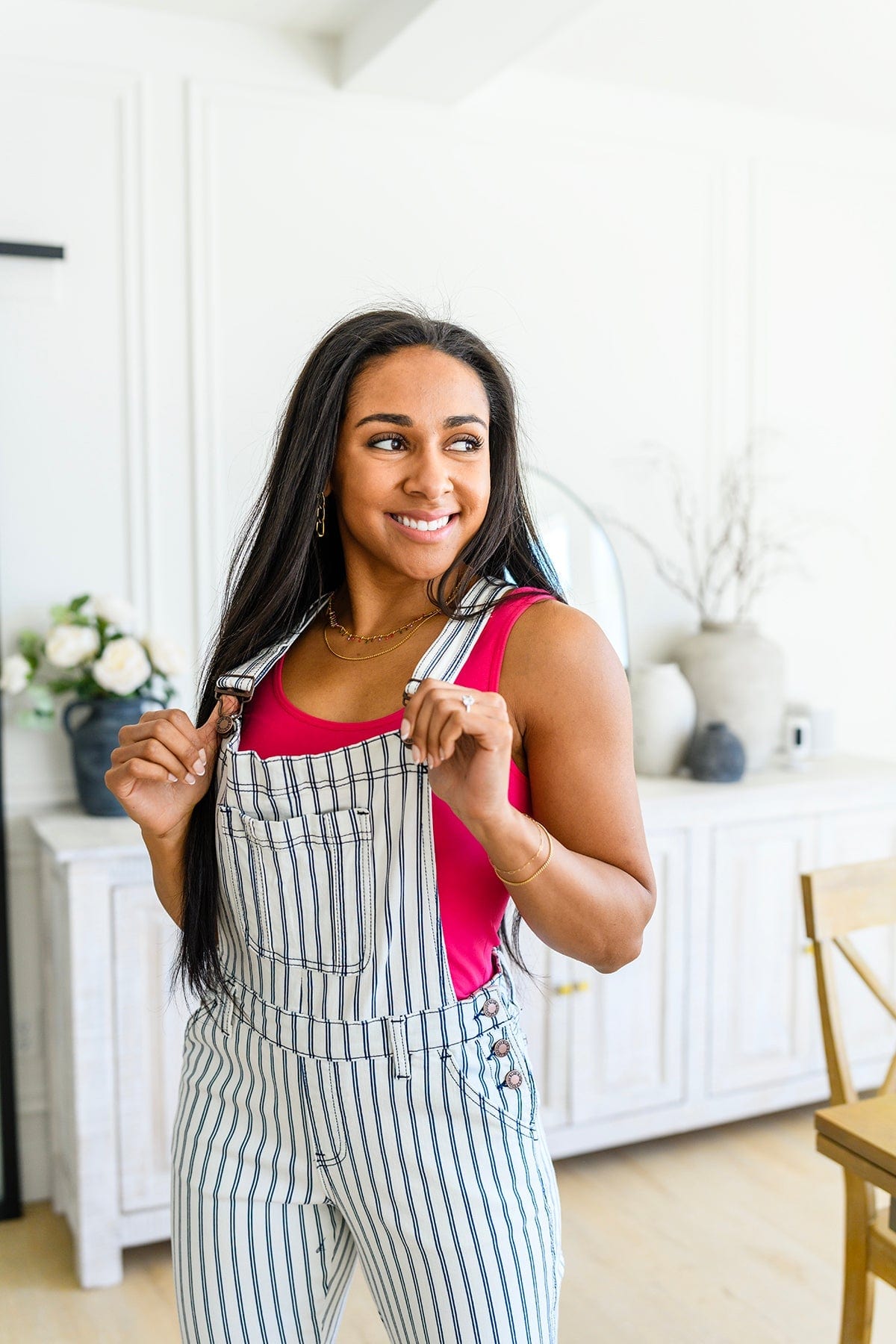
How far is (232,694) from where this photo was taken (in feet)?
4.15

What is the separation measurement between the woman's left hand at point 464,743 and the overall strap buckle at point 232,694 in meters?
0.28

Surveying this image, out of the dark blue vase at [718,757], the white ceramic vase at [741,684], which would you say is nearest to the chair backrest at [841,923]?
the dark blue vase at [718,757]

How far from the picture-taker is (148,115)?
273cm

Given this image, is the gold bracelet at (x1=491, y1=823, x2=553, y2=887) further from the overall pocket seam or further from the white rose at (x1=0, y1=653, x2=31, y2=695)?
the white rose at (x1=0, y1=653, x2=31, y2=695)

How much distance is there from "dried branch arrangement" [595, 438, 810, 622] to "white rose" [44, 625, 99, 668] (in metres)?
1.40

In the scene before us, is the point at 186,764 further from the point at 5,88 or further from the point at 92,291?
the point at 5,88

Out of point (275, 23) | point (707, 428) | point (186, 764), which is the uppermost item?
point (275, 23)

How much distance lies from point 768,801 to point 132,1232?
173 cm

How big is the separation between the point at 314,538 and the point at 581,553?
1958mm

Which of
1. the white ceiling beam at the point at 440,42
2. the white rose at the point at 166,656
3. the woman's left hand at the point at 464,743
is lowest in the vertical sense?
the white rose at the point at 166,656

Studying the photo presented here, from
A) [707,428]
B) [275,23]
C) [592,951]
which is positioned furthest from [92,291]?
[592,951]

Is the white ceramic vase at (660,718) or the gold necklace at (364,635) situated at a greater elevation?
the gold necklace at (364,635)

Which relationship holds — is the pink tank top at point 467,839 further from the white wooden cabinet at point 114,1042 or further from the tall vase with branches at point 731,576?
the tall vase with branches at point 731,576

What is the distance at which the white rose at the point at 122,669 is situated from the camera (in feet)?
8.44
